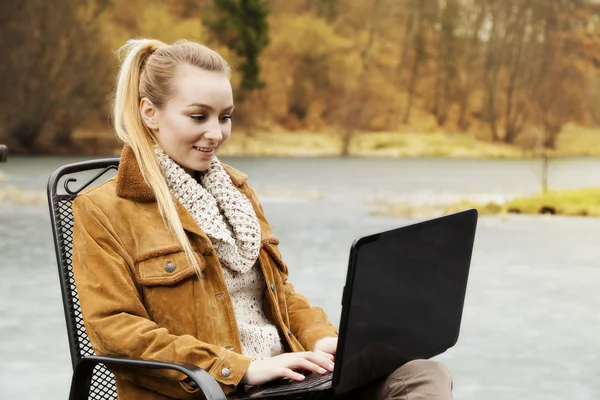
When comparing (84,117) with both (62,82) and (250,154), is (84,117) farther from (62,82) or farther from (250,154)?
(250,154)

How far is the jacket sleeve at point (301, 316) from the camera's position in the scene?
1.59 meters

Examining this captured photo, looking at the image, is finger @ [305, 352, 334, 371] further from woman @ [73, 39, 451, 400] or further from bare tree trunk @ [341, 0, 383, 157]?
bare tree trunk @ [341, 0, 383, 157]

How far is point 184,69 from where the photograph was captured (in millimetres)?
1474

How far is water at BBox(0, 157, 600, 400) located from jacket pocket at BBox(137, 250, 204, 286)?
5.21 ft

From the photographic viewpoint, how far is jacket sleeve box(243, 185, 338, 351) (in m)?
1.59

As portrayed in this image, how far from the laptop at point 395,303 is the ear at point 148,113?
1.47 ft

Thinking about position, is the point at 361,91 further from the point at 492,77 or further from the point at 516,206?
the point at 516,206

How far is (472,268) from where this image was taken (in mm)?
4977

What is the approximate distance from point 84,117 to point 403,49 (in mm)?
3088

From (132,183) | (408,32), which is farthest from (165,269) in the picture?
(408,32)

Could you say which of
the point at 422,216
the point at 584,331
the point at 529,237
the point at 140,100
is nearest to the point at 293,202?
the point at 422,216

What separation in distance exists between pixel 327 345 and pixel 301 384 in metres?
0.21

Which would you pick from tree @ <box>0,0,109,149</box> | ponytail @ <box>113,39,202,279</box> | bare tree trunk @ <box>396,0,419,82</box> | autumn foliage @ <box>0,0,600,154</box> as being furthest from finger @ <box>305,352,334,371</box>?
bare tree trunk @ <box>396,0,419,82</box>

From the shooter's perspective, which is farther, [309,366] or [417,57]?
[417,57]
